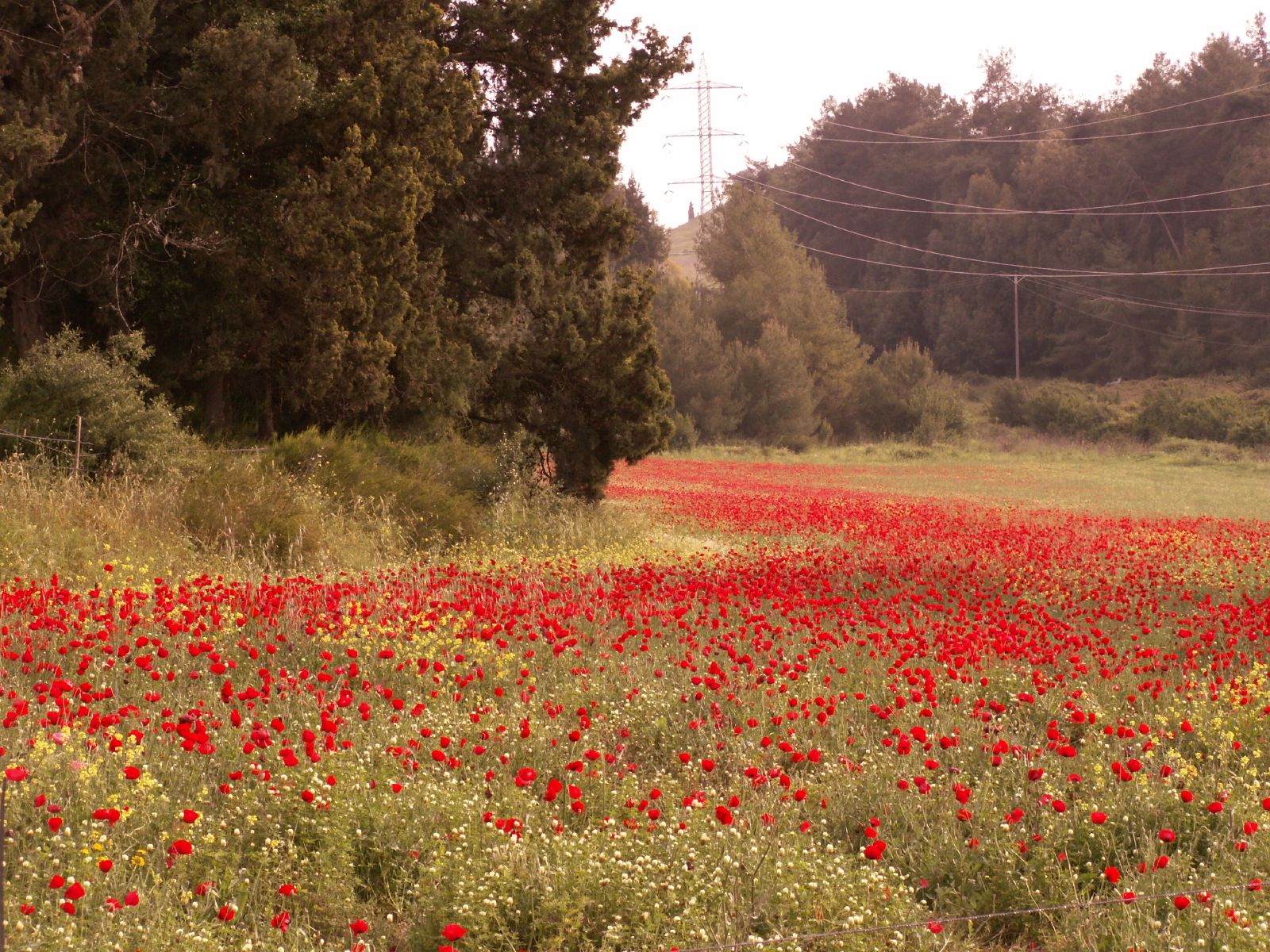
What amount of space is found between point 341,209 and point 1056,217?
64.3 m

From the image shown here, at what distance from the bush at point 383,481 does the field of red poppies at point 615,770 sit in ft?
11.8

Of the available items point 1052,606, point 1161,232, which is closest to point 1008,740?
point 1052,606

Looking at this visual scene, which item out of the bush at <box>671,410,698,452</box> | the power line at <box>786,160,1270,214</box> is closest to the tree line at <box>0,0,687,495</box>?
the bush at <box>671,410,698,452</box>

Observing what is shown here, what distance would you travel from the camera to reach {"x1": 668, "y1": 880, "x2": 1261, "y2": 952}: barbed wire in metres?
3.34

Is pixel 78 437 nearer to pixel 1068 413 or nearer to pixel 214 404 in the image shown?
pixel 214 404

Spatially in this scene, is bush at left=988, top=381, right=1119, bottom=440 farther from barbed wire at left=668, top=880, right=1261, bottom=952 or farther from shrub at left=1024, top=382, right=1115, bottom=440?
barbed wire at left=668, top=880, right=1261, bottom=952

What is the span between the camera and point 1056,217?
69.7 m

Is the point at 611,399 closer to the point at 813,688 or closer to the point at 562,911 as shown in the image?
the point at 813,688

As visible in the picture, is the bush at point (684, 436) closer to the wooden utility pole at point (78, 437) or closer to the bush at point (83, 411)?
the bush at point (83, 411)

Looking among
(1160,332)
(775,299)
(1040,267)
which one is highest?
(1040,267)

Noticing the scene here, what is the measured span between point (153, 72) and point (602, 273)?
21.1 ft

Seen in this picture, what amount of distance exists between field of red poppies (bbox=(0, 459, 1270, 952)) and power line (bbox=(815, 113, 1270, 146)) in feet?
212

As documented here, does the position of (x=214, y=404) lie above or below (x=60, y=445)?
above

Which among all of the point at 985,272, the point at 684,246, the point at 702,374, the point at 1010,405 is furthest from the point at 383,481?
the point at 684,246
